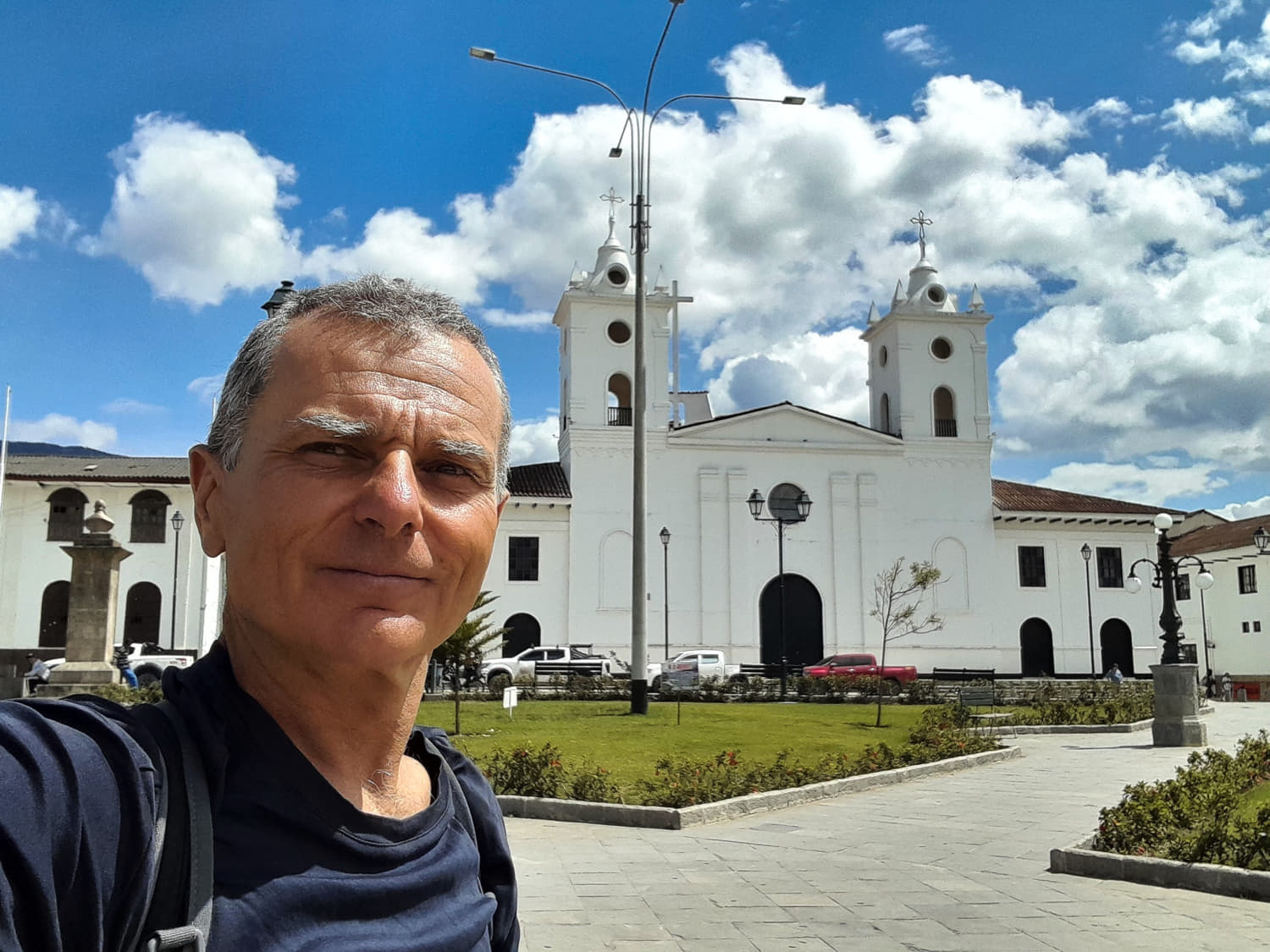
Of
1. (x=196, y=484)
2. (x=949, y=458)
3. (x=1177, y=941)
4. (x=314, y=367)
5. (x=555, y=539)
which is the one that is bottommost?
(x=1177, y=941)

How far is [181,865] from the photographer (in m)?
1.00

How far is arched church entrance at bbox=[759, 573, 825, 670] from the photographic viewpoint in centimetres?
4003

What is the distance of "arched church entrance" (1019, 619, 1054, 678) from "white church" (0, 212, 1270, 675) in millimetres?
85

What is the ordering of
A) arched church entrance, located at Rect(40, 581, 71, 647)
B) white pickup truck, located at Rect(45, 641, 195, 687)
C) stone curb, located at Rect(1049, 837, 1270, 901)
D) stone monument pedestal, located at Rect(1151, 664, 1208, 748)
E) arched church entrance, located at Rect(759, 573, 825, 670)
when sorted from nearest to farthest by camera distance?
stone curb, located at Rect(1049, 837, 1270, 901)
stone monument pedestal, located at Rect(1151, 664, 1208, 748)
white pickup truck, located at Rect(45, 641, 195, 687)
arched church entrance, located at Rect(40, 581, 71, 647)
arched church entrance, located at Rect(759, 573, 825, 670)

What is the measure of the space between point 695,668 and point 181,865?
108 feet

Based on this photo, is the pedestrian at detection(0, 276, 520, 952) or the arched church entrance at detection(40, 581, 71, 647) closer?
the pedestrian at detection(0, 276, 520, 952)

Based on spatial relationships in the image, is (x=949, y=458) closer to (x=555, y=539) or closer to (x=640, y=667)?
(x=555, y=539)

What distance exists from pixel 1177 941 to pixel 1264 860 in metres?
2.02

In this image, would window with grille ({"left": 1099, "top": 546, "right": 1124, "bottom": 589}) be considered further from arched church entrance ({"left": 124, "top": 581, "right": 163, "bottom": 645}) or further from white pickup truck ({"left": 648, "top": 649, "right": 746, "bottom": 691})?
arched church entrance ({"left": 124, "top": 581, "right": 163, "bottom": 645})

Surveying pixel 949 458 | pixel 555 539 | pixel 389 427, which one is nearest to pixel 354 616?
pixel 389 427

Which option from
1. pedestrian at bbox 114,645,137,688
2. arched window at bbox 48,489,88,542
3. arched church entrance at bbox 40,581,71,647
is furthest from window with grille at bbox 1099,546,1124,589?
arched church entrance at bbox 40,581,71,647

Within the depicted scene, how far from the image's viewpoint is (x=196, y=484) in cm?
138

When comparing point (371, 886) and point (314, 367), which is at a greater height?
point (314, 367)

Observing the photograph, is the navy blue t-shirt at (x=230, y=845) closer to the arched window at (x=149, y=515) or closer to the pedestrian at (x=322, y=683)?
the pedestrian at (x=322, y=683)
